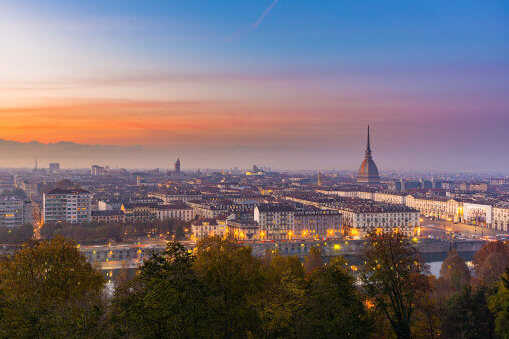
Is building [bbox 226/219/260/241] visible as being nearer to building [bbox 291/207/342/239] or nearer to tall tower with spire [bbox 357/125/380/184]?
building [bbox 291/207/342/239]

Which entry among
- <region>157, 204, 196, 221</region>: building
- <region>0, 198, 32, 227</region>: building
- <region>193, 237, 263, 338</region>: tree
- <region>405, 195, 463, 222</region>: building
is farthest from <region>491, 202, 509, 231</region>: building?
<region>193, 237, 263, 338</region>: tree


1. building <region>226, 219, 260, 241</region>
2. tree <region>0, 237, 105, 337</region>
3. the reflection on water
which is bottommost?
the reflection on water

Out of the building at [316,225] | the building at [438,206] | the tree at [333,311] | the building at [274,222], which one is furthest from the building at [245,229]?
the tree at [333,311]

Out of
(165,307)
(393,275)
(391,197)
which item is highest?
(393,275)

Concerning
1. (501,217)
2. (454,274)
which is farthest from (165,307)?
A: (501,217)

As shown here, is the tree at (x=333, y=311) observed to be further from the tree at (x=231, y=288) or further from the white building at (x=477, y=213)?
the white building at (x=477, y=213)

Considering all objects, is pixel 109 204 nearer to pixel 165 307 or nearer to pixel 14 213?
pixel 14 213

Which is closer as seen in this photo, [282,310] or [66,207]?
[282,310]
